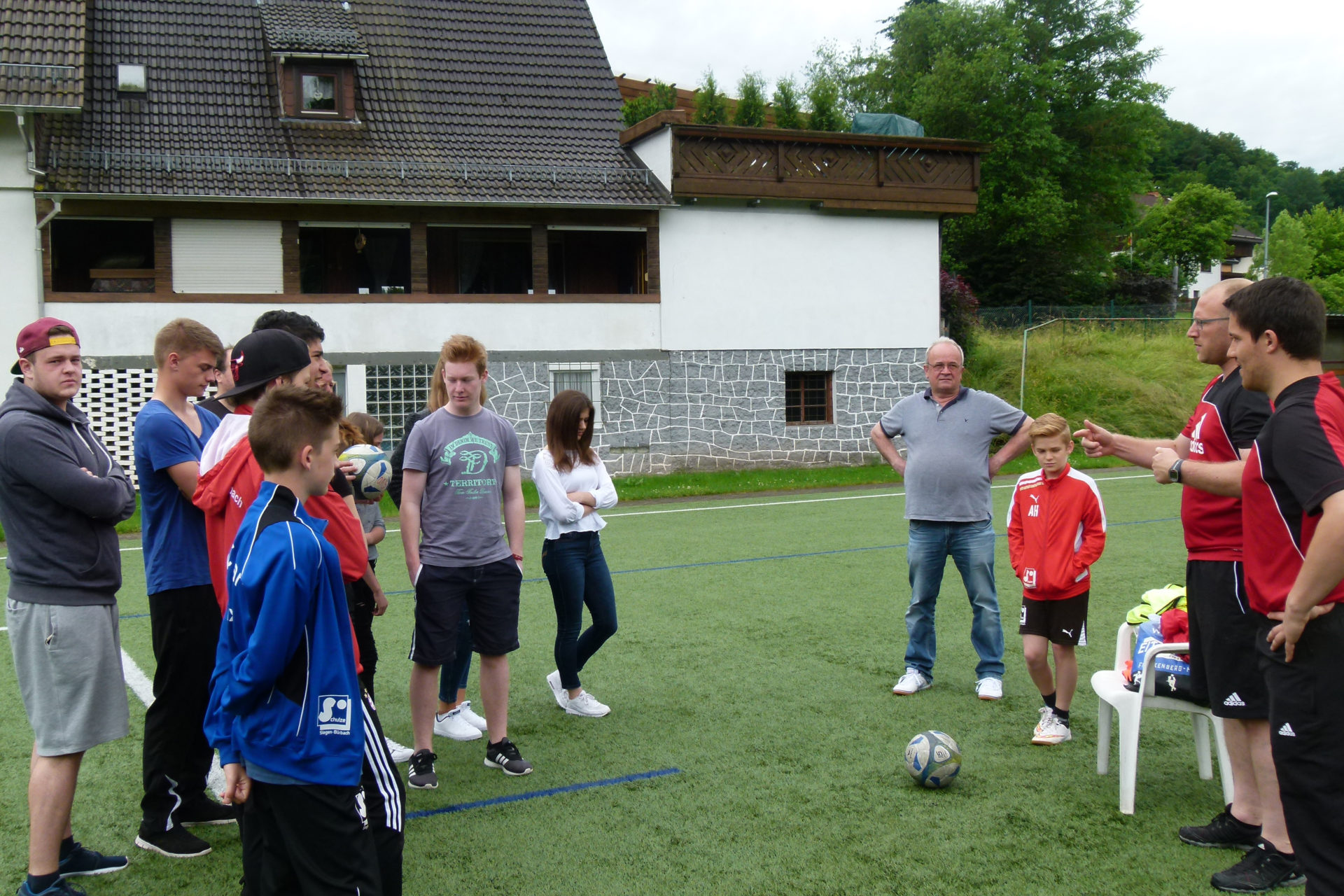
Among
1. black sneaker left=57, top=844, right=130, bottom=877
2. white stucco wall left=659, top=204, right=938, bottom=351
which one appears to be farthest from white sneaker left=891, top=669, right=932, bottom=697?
white stucco wall left=659, top=204, right=938, bottom=351

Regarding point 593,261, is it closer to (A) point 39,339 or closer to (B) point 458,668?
(B) point 458,668

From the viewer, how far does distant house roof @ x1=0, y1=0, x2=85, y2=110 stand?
18562 mm

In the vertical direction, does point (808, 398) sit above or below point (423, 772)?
above

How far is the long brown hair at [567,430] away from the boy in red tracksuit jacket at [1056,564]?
233cm

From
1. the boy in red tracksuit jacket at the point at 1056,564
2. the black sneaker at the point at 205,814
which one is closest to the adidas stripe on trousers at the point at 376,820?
the black sneaker at the point at 205,814

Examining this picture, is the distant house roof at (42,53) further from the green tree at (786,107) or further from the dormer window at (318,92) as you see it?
the green tree at (786,107)

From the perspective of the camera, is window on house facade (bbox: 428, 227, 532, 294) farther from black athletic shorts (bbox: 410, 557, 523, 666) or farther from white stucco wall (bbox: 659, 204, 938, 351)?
black athletic shorts (bbox: 410, 557, 523, 666)

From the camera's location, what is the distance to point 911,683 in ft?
21.6

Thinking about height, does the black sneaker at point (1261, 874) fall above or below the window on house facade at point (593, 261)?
below

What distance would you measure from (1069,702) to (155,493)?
174 inches

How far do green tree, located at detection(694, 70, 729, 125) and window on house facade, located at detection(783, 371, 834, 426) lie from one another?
16371 millimetres

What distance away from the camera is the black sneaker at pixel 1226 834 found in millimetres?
4316

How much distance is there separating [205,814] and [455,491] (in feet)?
5.68

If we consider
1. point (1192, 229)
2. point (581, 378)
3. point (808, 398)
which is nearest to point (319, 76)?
point (581, 378)
